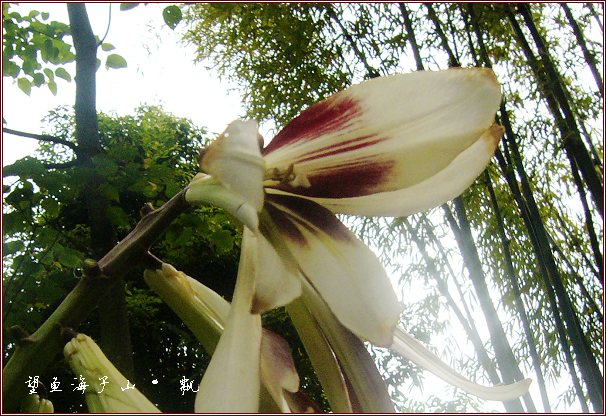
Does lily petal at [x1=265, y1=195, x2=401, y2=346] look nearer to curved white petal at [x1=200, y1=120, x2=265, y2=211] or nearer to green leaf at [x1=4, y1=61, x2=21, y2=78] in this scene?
curved white petal at [x1=200, y1=120, x2=265, y2=211]

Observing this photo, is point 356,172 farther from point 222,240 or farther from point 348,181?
point 222,240

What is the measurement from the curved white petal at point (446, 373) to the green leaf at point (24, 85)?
0.45m

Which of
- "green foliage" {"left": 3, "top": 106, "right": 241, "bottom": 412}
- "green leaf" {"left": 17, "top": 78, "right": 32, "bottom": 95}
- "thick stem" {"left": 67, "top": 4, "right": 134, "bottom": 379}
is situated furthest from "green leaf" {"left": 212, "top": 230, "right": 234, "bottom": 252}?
"green leaf" {"left": 17, "top": 78, "right": 32, "bottom": 95}

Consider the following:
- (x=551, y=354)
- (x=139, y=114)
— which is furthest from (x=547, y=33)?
(x=139, y=114)

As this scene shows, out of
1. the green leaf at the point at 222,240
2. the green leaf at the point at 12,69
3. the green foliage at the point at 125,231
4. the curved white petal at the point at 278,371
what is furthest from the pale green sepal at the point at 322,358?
the green leaf at the point at 12,69

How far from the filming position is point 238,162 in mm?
184

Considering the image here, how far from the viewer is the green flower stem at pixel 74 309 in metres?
0.23

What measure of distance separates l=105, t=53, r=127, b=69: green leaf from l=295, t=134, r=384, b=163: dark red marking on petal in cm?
48

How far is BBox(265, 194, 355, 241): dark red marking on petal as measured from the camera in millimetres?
216

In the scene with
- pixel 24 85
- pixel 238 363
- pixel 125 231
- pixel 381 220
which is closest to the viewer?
pixel 238 363

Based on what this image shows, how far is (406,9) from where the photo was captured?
86cm

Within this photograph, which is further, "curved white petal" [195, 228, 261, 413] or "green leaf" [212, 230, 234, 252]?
"green leaf" [212, 230, 234, 252]

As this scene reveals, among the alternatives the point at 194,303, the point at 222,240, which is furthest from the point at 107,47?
the point at 194,303

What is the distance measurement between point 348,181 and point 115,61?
49cm
